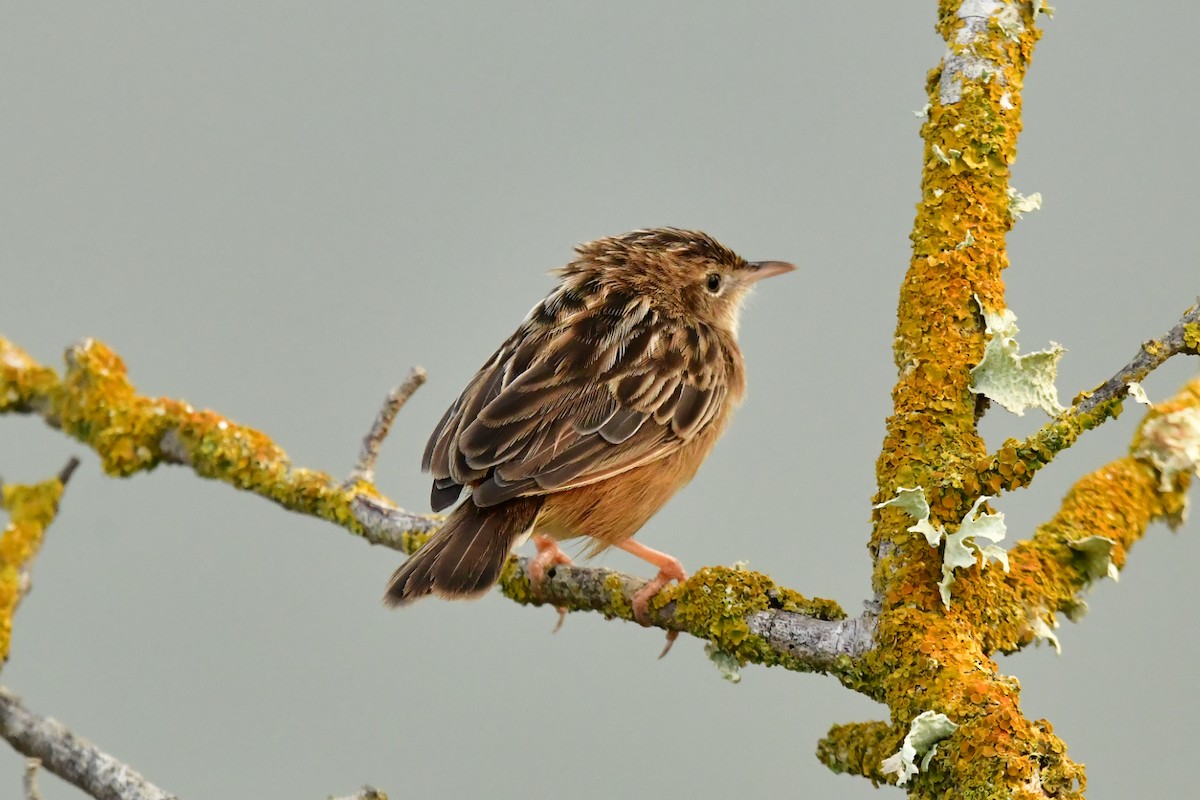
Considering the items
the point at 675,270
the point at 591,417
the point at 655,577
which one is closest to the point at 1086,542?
the point at 655,577

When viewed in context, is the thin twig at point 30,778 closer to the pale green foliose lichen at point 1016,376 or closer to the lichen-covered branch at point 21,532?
the lichen-covered branch at point 21,532

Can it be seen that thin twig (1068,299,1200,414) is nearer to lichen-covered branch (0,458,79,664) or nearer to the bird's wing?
the bird's wing

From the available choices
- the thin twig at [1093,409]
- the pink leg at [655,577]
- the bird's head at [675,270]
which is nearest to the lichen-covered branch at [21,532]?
the pink leg at [655,577]

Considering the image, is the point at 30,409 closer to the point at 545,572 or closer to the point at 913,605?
the point at 545,572

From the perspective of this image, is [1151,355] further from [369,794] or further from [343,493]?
[343,493]

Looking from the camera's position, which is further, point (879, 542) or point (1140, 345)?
point (879, 542)

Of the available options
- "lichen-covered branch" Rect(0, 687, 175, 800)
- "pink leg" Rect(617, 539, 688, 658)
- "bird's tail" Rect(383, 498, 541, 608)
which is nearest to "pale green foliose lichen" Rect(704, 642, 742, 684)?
"pink leg" Rect(617, 539, 688, 658)

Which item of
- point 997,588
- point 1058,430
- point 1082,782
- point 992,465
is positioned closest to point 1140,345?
point 1058,430
